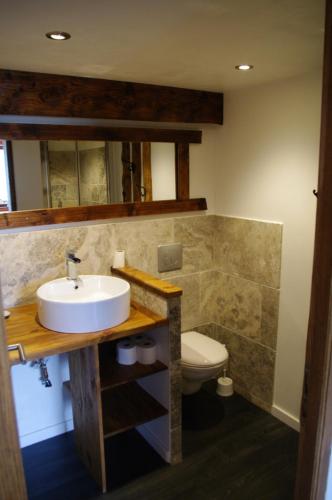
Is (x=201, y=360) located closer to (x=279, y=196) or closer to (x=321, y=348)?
(x=279, y=196)

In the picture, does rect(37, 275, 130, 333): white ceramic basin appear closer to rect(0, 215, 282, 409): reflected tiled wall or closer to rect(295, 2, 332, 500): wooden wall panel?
rect(0, 215, 282, 409): reflected tiled wall

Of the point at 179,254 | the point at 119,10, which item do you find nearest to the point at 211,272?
the point at 179,254

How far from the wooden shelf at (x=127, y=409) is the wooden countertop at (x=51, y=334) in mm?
535

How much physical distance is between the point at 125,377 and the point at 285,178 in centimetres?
146

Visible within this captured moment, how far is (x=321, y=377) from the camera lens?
926mm

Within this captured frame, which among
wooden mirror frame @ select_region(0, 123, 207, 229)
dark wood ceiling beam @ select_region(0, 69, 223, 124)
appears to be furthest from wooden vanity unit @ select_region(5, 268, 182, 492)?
dark wood ceiling beam @ select_region(0, 69, 223, 124)

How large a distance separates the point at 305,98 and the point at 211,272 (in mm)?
1363

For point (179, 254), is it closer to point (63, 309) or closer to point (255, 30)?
point (63, 309)

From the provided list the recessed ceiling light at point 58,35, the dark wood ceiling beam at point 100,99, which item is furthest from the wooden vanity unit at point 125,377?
the recessed ceiling light at point 58,35

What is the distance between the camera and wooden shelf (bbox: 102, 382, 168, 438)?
84.4 inches

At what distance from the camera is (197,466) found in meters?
2.27

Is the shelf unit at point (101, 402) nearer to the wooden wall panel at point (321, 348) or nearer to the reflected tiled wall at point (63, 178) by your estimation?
the reflected tiled wall at point (63, 178)

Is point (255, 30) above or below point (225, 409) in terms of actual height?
above

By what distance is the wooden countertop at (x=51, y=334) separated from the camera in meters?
1.78
